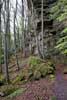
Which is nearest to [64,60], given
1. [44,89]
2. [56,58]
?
[56,58]

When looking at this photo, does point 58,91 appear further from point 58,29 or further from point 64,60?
point 58,29

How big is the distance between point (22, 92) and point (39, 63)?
4.75m

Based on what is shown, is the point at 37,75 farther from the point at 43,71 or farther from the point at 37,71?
the point at 43,71

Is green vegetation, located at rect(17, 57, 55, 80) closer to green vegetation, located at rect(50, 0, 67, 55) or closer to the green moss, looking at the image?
the green moss

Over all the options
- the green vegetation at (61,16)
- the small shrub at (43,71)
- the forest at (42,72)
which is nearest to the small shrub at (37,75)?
the forest at (42,72)

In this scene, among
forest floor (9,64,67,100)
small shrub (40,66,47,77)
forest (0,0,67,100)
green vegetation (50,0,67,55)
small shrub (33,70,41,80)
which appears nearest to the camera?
forest floor (9,64,67,100)

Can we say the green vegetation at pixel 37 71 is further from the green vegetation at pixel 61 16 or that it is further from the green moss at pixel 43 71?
the green vegetation at pixel 61 16

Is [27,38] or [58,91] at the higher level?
[27,38]

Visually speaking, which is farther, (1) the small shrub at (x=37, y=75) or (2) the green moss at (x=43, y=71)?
(2) the green moss at (x=43, y=71)

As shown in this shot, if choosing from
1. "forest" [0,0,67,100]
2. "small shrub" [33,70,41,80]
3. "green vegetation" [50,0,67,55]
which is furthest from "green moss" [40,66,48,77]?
"green vegetation" [50,0,67,55]

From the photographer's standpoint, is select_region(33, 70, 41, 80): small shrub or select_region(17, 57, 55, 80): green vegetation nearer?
select_region(33, 70, 41, 80): small shrub

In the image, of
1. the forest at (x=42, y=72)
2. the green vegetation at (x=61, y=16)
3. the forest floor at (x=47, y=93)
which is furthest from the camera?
the green vegetation at (x=61, y=16)

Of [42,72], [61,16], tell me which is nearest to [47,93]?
[42,72]

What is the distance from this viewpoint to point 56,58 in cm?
1991
